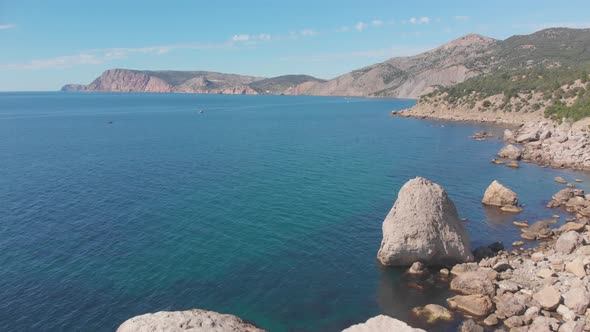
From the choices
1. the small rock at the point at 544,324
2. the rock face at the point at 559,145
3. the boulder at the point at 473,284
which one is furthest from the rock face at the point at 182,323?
the rock face at the point at 559,145

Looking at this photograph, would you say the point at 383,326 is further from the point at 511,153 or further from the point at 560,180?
the point at 511,153

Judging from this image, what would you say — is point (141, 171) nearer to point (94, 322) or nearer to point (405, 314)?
point (94, 322)

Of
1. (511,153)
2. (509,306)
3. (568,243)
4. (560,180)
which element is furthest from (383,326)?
(511,153)

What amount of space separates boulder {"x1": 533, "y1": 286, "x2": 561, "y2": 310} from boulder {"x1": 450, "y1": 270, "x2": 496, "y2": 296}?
3486mm

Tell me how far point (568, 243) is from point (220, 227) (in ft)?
129

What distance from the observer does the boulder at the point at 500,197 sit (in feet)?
190

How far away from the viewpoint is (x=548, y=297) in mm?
33219

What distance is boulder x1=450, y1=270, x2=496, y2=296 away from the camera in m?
35.6

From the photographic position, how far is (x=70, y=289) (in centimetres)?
3650

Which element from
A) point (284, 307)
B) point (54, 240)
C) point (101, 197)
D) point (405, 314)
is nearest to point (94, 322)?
point (284, 307)

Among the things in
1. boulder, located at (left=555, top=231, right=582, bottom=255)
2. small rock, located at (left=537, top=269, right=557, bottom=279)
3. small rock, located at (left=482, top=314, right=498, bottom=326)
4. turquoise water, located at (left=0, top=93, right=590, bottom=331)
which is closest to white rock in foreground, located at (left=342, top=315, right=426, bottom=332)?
turquoise water, located at (left=0, top=93, right=590, bottom=331)

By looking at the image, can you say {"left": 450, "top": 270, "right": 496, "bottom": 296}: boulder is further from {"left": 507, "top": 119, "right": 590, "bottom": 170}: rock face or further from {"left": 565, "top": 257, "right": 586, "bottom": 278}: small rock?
{"left": 507, "top": 119, "right": 590, "bottom": 170}: rock face

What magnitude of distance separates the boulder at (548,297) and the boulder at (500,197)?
26.3 m

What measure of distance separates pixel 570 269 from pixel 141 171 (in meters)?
72.1
